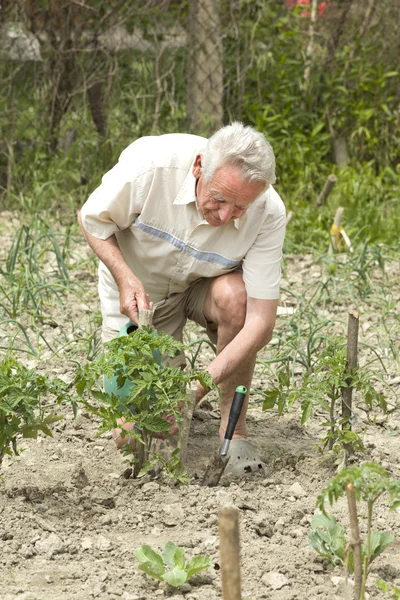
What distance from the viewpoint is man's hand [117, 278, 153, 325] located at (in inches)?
125

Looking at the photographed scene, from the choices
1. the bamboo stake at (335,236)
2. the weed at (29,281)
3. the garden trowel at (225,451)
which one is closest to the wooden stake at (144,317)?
the garden trowel at (225,451)

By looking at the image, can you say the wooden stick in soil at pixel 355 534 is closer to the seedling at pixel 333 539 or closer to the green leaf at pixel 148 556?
the seedling at pixel 333 539

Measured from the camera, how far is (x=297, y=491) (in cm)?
316

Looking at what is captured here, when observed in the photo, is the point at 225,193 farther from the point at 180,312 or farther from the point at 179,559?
the point at 179,559

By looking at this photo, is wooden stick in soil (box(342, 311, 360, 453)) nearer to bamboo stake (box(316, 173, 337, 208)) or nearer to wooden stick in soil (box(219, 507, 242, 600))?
wooden stick in soil (box(219, 507, 242, 600))

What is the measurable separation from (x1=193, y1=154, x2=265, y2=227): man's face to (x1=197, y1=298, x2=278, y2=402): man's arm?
1.09 ft

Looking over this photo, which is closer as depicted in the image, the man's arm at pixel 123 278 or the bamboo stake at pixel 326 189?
the man's arm at pixel 123 278

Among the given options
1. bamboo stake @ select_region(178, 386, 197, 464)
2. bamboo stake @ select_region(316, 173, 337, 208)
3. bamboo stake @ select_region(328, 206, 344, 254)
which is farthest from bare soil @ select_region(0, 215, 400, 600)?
bamboo stake @ select_region(316, 173, 337, 208)

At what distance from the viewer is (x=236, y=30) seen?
22.1 ft

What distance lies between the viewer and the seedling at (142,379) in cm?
278

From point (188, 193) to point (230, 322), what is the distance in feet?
1.59

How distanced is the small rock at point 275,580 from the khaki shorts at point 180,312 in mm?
1258

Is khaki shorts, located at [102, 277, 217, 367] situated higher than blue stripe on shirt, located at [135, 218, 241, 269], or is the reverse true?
blue stripe on shirt, located at [135, 218, 241, 269]

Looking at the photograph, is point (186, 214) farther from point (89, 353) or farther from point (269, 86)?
point (269, 86)
